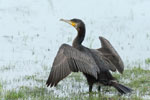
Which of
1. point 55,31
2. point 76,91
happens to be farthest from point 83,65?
point 55,31

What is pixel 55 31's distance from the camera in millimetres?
13016

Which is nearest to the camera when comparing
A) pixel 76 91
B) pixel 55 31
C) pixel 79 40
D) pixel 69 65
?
pixel 69 65

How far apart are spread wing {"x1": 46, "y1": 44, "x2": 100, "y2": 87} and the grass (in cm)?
40

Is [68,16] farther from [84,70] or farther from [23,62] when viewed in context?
[84,70]

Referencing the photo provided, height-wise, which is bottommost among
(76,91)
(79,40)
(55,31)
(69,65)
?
(76,91)

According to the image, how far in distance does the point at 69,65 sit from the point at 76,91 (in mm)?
888

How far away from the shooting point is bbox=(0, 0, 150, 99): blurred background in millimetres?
10148

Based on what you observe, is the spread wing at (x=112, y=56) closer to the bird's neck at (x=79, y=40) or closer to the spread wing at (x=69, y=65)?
the bird's neck at (x=79, y=40)

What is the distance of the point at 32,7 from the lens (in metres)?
A: 14.7

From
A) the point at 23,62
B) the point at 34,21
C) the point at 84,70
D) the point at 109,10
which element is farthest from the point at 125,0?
the point at 84,70

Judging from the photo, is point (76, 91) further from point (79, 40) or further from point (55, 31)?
point (55, 31)

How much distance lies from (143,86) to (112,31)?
564cm

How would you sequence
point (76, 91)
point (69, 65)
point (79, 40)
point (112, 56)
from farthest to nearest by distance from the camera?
point (112, 56) → point (79, 40) → point (76, 91) → point (69, 65)

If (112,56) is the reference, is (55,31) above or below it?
above
